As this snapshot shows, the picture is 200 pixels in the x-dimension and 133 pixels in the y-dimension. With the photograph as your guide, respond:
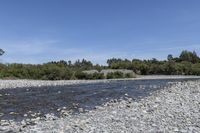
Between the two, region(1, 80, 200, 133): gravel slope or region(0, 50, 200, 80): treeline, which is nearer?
region(1, 80, 200, 133): gravel slope

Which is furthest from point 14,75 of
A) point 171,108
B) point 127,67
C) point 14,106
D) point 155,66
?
point 171,108

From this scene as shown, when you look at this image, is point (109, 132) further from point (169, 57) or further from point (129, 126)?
point (169, 57)

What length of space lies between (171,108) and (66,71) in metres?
56.8

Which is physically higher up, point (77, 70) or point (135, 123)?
point (77, 70)

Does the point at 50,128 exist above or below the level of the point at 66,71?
below

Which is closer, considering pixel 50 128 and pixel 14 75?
pixel 50 128

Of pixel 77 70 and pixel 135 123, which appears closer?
pixel 135 123

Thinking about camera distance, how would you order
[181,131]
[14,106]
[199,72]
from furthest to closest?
[199,72] → [14,106] → [181,131]

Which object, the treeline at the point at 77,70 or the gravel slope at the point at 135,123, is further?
the treeline at the point at 77,70

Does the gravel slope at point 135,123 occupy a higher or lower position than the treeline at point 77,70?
lower

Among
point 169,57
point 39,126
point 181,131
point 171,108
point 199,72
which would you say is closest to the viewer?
point 181,131

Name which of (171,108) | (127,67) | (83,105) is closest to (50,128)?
(171,108)

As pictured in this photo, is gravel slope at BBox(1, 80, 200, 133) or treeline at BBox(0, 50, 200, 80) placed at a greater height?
treeline at BBox(0, 50, 200, 80)

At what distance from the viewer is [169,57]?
402 ft
